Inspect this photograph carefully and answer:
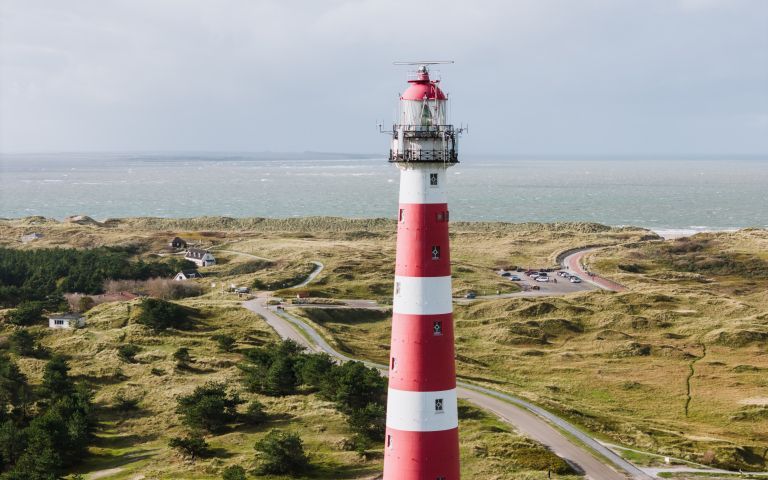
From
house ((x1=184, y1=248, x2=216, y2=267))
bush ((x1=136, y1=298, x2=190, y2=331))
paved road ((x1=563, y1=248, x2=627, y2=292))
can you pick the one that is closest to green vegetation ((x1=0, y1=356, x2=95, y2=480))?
bush ((x1=136, y1=298, x2=190, y2=331))

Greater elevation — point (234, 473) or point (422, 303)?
point (422, 303)

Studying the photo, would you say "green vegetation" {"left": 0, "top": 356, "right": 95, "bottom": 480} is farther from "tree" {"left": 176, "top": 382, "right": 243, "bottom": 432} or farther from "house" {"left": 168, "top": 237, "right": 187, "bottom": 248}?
"house" {"left": 168, "top": 237, "right": 187, "bottom": 248}

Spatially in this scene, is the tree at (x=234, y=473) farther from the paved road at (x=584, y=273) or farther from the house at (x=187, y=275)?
the paved road at (x=584, y=273)

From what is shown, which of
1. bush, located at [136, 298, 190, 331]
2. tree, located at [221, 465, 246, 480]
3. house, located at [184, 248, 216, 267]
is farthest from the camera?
house, located at [184, 248, 216, 267]

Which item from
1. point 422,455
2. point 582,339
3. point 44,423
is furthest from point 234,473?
point 582,339

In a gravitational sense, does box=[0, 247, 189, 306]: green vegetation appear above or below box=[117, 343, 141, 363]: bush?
above

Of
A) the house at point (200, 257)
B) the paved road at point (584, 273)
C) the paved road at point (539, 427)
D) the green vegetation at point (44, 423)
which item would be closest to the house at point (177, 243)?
the house at point (200, 257)

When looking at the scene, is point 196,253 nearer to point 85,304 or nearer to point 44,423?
point 85,304
